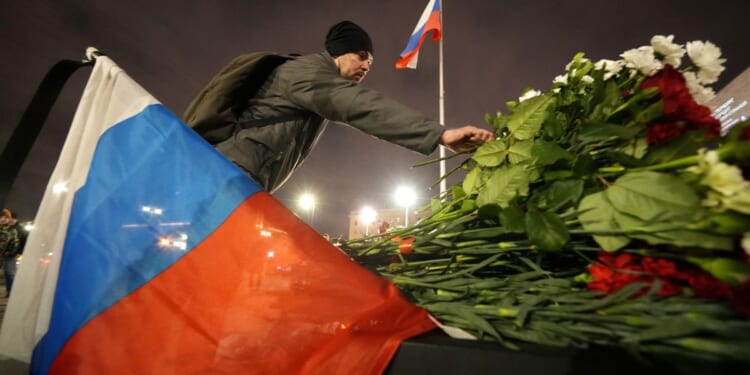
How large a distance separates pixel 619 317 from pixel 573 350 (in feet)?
0.50

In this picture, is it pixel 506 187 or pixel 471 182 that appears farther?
pixel 471 182

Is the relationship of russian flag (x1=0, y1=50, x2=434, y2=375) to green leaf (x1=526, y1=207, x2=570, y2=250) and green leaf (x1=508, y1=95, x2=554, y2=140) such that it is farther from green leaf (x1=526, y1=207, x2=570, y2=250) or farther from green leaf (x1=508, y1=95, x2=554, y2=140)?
green leaf (x1=508, y1=95, x2=554, y2=140)

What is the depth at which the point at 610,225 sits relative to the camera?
88cm

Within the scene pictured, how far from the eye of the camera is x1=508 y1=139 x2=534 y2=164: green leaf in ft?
3.65

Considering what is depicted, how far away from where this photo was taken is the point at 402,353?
2.73 ft

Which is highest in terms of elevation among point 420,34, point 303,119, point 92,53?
point 420,34

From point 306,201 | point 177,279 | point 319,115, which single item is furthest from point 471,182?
point 306,201

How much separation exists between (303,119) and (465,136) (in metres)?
1.06

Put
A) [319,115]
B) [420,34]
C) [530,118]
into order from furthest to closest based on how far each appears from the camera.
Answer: [420,34] < [319,115] < [530,118]

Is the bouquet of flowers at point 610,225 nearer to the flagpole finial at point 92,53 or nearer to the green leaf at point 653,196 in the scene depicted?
the green leaf at point 653,196

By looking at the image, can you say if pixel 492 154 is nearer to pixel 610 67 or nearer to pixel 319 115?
pixel 610 67

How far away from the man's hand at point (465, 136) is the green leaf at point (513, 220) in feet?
1.72

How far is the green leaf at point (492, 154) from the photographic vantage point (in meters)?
1.20

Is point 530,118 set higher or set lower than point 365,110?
lower
